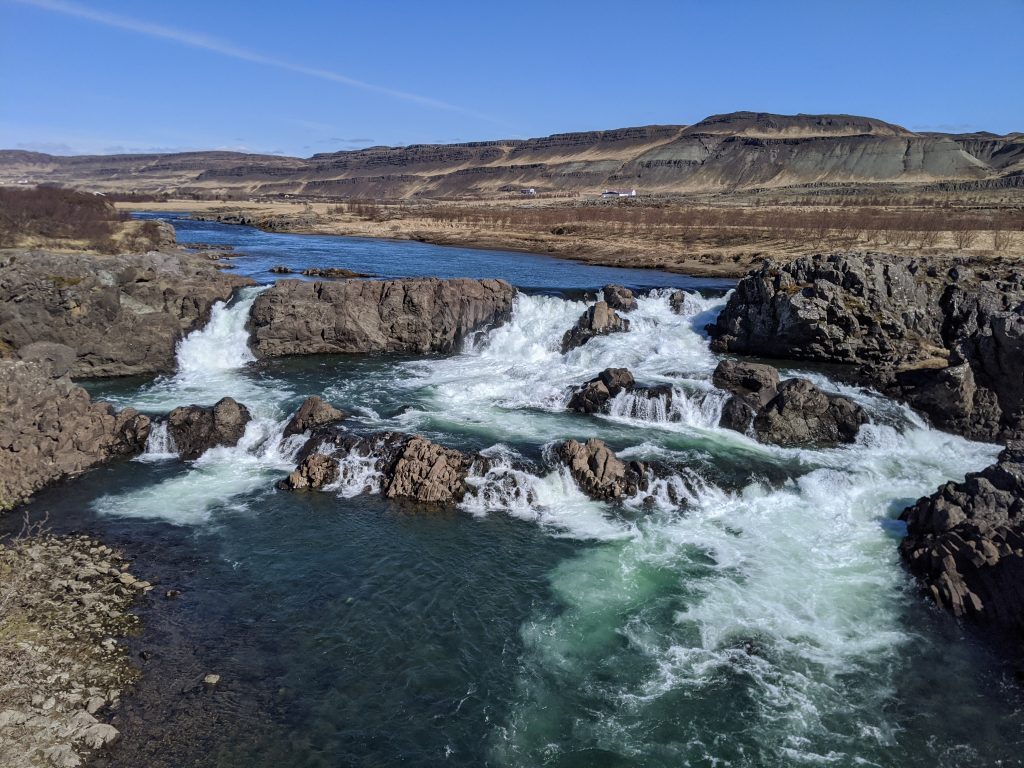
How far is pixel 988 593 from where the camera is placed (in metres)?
13.6

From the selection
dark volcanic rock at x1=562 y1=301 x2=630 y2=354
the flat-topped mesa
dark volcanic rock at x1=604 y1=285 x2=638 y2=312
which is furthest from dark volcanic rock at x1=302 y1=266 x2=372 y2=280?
dark volcanic rock at x1=562 y1=301 x2=630 y2=354

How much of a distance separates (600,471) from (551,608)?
220 inches

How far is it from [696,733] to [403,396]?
1762 centimetres

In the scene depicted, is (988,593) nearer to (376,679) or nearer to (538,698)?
(538,698)

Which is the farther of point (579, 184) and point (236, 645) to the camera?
point (579, 184)

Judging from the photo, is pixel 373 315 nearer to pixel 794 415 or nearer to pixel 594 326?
pixel 594 326

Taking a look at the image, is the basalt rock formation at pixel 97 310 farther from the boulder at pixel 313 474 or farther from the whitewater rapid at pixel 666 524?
the boulder at pixel 313 474

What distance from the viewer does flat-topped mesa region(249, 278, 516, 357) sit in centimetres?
3169

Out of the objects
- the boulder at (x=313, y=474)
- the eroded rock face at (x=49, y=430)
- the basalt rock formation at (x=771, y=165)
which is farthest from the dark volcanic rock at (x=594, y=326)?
the basalt rock formation at (x=771, y=165)

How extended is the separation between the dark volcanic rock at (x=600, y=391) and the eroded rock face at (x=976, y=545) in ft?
33.7

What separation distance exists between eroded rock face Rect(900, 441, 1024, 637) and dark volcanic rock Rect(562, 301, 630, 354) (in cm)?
1686

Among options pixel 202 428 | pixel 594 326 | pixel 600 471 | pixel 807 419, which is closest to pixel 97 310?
pixel 202 428

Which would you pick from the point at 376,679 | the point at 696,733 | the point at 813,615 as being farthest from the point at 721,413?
the point at 376,679

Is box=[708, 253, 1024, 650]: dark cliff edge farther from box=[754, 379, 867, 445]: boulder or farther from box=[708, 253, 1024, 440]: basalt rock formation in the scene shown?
box=[754, 379, 867, 445]: boulder
